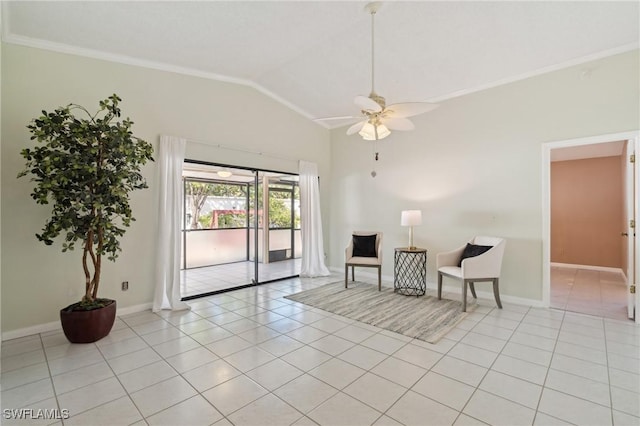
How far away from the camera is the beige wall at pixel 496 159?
3561 mm

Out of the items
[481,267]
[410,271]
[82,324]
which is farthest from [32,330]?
[481,267]

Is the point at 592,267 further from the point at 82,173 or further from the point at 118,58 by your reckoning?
the point at 118,58

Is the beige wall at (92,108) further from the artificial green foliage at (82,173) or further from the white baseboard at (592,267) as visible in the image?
the white baseboard at (592,267)

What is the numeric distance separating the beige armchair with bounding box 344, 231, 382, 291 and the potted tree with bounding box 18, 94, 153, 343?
3.27 metres

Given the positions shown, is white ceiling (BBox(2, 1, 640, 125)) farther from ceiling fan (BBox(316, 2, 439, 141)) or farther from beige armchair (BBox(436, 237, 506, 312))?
beige armchair (BBox(436, 237, 506, 312))

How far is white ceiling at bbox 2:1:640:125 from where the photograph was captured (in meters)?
2.87

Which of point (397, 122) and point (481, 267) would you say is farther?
point (481, 267)

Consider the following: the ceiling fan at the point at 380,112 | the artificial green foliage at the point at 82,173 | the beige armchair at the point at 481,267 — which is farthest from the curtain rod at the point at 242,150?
the beige armchair at the point at 481,267

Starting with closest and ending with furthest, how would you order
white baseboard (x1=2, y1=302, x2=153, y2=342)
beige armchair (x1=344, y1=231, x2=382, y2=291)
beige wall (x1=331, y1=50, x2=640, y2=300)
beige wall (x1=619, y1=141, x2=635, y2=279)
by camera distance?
white baseboard (x1=2, y1=302, x2=153, y2=342) → beige wall (x1=331, y1=50, x2=640, y2=300) → beige wall (x1=619, y1=141, x2=635, y2=279) → beige armchair (x1=344, y1=231, x2=382, y2=291)

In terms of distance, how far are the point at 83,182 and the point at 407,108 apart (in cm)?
320

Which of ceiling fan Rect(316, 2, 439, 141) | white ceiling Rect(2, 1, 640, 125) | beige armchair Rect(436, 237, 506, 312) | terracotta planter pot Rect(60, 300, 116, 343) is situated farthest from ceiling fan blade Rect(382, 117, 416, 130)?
terracotta planter pot Rect(60, 300, 116, 343)

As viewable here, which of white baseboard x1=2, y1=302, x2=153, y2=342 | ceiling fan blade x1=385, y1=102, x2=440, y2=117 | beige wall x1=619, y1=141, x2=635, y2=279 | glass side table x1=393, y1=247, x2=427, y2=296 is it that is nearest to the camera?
ceiling fan blade x1=385, y1=102, x2=440, y2=117

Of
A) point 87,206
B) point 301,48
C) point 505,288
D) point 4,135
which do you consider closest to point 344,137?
point 301,48

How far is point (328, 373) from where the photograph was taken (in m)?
2.35
